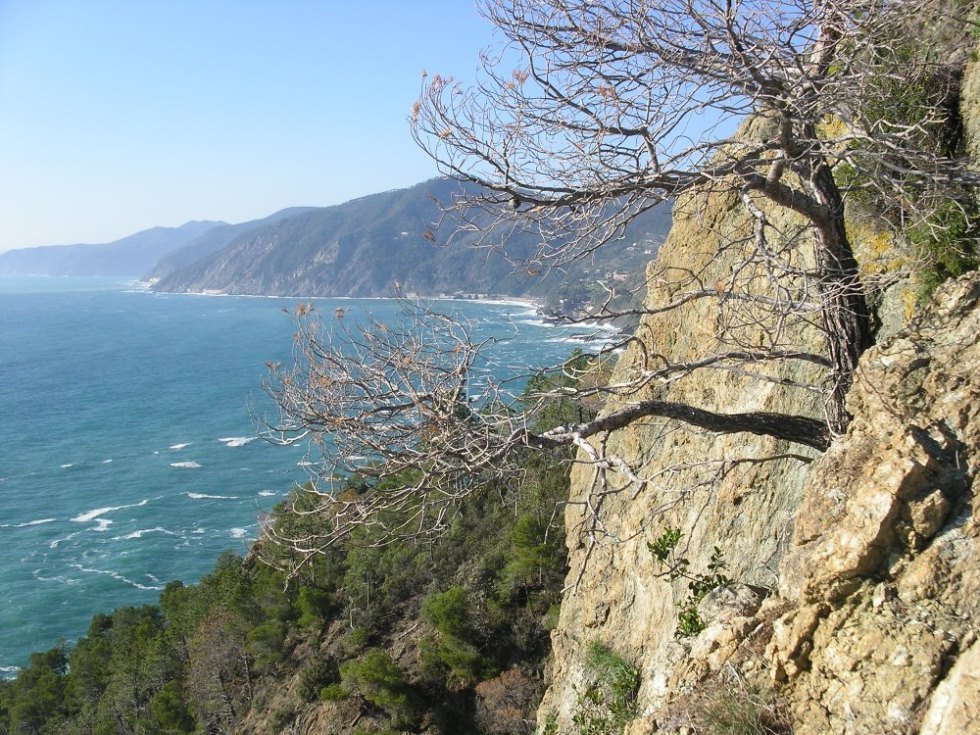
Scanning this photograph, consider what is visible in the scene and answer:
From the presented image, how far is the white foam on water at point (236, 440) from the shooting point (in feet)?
186

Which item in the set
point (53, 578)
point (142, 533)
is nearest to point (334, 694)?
point (53, 578)

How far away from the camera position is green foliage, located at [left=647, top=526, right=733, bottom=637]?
6336 millimetres

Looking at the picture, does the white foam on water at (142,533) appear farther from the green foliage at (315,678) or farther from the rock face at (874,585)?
the rock face at (874,585)

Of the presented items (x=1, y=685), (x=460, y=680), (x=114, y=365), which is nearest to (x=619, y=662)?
(x=460, y=680)

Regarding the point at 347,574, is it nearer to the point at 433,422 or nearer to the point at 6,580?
the point at 6,580

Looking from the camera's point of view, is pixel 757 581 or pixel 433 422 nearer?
pixel 433 422

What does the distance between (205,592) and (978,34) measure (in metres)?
31.4

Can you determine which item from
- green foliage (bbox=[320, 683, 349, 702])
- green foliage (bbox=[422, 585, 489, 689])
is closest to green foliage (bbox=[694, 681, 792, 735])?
green foliage (bbox=[422, 585, 489, 689])

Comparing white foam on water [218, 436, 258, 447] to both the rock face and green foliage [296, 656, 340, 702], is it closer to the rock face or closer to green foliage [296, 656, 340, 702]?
green foliage [296, 656, 340, 702]

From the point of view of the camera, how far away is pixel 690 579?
7516mm

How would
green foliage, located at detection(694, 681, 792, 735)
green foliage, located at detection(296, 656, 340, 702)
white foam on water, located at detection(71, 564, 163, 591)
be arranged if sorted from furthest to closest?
white foam on water, located at detection(71, 564, 163, 591), green foliage, located at detection(296, 656, 340, 702), green foliage, located at detection(694, 681, 792, 735)

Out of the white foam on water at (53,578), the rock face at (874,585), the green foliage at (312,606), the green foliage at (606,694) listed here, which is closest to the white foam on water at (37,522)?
the white foam on water at (53,578)

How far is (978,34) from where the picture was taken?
18.1 ft

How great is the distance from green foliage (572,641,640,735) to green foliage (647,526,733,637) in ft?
3.19
